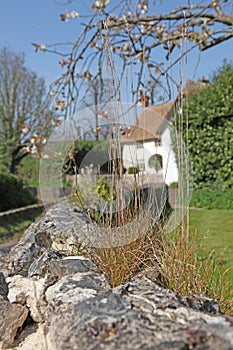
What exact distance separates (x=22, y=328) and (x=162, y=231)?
819 millimetres

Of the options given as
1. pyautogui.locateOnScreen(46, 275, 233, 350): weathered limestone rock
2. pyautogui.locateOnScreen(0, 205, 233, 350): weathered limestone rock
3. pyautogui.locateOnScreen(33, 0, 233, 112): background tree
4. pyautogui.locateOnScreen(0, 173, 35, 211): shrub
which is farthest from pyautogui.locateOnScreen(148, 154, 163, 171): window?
pyautogui.locateOnScreen(0, 173, 35, 211): shrub

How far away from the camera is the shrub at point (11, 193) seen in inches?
316

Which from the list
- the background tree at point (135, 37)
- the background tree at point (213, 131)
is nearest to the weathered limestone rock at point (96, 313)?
the background tree at point (135, 37)

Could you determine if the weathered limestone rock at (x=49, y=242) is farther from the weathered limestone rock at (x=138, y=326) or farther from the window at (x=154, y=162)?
the window at (x=154, y=162)

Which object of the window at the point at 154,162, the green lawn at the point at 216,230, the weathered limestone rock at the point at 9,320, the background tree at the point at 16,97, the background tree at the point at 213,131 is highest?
the background tree at the point at 16,97

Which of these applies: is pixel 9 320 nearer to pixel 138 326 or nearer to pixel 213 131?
pixel 138 326

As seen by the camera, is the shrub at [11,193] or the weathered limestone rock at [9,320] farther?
the shrub at [11,193]

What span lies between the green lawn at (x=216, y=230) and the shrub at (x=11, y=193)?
13.7 ft

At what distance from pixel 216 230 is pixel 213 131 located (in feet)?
11.2

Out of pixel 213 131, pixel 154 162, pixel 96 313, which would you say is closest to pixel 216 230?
pixel 154 162

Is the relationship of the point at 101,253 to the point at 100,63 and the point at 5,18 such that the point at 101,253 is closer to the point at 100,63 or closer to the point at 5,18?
the point at 100,63

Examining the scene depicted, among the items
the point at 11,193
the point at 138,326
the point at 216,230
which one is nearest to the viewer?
the point at 138,326

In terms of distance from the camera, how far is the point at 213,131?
761 cm

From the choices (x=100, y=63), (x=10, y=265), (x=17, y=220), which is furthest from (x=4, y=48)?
(x=10, y=265)
